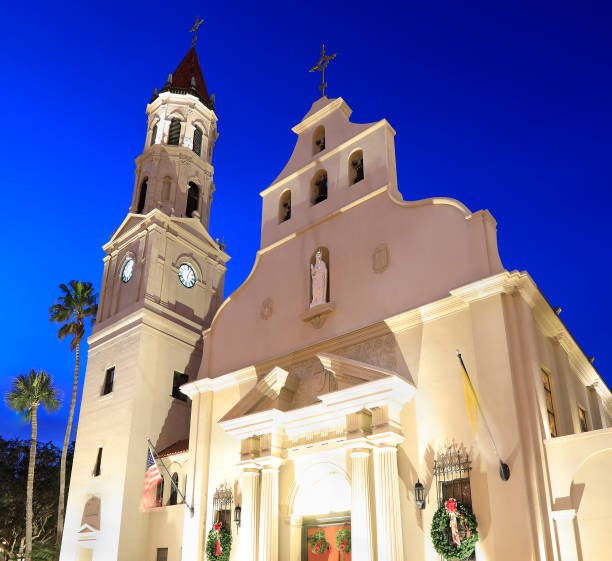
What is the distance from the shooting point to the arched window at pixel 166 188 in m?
31.3

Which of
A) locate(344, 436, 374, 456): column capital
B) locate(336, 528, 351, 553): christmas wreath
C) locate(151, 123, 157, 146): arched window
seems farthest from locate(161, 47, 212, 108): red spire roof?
locate(336, 528, 351, 553): christmas wreath

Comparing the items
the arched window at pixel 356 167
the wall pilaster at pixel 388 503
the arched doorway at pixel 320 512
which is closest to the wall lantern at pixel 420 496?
the wall pilaster at pixel 388 503

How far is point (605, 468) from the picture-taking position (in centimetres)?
1312

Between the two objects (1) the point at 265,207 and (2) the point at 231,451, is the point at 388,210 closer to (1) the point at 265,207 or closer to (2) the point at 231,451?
(1) the point at 265,207

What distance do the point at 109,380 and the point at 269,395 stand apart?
10877 millimetres

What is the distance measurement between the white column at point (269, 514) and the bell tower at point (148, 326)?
643 cm

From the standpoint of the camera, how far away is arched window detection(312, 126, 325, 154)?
23.3m

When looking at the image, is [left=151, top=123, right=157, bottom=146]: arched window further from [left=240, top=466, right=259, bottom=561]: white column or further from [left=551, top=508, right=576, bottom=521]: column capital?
[left=551, top=508, right=576, bottom=521]: column capital

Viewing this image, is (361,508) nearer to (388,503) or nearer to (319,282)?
(388,503)

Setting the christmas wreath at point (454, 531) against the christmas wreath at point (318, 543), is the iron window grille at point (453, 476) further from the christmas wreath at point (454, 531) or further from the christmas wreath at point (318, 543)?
the christmas wreath at point (318, 543)

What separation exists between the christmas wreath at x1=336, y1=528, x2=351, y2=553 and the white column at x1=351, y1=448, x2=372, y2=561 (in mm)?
1403

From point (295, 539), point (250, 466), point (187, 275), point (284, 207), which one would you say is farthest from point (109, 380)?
point (295, 539)

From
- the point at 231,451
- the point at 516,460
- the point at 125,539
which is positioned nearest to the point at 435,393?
the point at 516,460

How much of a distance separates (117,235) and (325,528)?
62.9 feet
